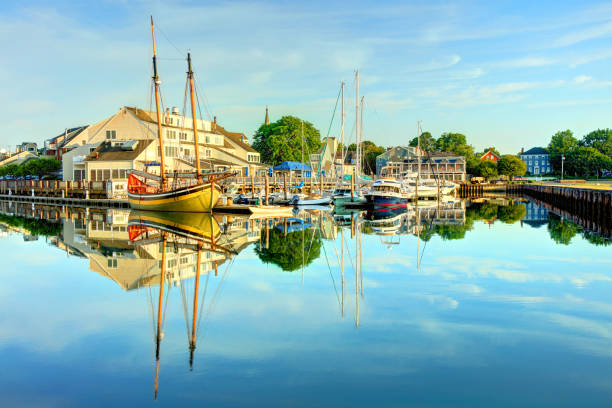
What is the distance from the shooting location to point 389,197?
56469 millimetres

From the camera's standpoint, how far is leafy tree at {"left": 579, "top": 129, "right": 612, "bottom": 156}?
147625mm

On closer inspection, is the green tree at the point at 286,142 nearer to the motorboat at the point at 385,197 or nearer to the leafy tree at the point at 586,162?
the motorboat at the point at 385,197

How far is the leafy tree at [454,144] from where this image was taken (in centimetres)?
14725

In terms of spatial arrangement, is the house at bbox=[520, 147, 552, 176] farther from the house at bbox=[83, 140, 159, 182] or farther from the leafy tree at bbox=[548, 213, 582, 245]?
the house at bbox=[83, 140, 159, 182]

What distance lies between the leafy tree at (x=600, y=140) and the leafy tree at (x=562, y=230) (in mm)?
122370

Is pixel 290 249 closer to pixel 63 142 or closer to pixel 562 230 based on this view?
pixel 562 230

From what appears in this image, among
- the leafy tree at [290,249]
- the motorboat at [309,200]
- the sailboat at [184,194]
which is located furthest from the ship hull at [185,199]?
the motorboat at [309,200]

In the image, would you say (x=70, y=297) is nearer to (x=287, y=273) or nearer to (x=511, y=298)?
(x=287, y=273)

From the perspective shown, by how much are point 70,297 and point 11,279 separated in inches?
194

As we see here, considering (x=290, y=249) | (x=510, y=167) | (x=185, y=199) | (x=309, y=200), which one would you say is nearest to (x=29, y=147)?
(x=309, y=200)

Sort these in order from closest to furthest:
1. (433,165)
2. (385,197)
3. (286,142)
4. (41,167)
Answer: (385,197), (41,167), (286,142), (433,165)

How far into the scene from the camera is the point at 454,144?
152 meters

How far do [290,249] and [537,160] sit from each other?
176493 millimetres

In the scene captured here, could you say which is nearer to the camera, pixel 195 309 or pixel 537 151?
pixel 195 309
